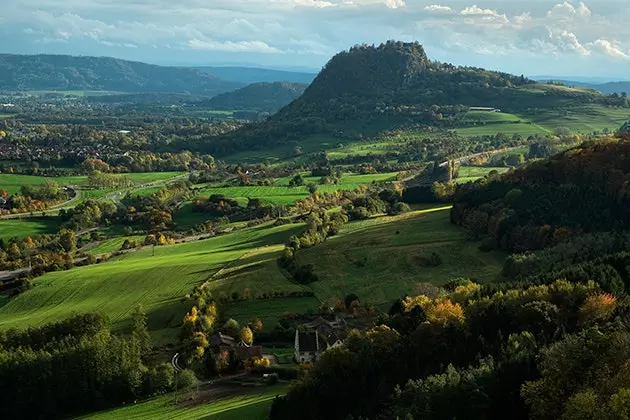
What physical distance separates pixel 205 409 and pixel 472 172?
94.6 m

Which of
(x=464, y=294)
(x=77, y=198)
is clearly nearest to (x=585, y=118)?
(x=77, y=198)

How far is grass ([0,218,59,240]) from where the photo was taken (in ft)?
327

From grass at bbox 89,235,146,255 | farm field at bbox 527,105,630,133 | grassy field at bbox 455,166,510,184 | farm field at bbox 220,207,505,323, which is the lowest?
grass at bbox 89,235,146,255

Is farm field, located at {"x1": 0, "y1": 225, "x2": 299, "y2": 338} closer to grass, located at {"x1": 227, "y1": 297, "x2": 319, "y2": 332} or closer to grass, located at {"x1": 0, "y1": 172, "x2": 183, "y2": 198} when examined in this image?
grass, located at {"x1": 227, "y1": 297, "x2": 319, "y2": 332}

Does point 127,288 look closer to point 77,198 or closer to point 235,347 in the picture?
point 235,347

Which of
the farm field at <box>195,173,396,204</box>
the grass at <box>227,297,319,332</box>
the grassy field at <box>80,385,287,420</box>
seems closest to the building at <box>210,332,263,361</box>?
the grass at <box>227,297,319,332</box>

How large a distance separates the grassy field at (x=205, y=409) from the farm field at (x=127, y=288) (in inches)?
466

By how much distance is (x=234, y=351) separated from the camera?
4672 centimetres

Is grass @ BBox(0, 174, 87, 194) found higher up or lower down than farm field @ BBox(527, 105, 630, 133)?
lower down

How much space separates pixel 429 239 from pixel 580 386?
4616 cm

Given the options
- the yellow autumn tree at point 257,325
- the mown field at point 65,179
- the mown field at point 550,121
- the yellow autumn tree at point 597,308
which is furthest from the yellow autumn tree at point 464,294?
the mown field at point 550,121

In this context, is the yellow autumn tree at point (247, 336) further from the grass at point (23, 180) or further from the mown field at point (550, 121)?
the mown field at point (550, 121)

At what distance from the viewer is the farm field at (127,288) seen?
5906 cm

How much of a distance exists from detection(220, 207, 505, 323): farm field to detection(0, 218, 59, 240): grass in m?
47.1
